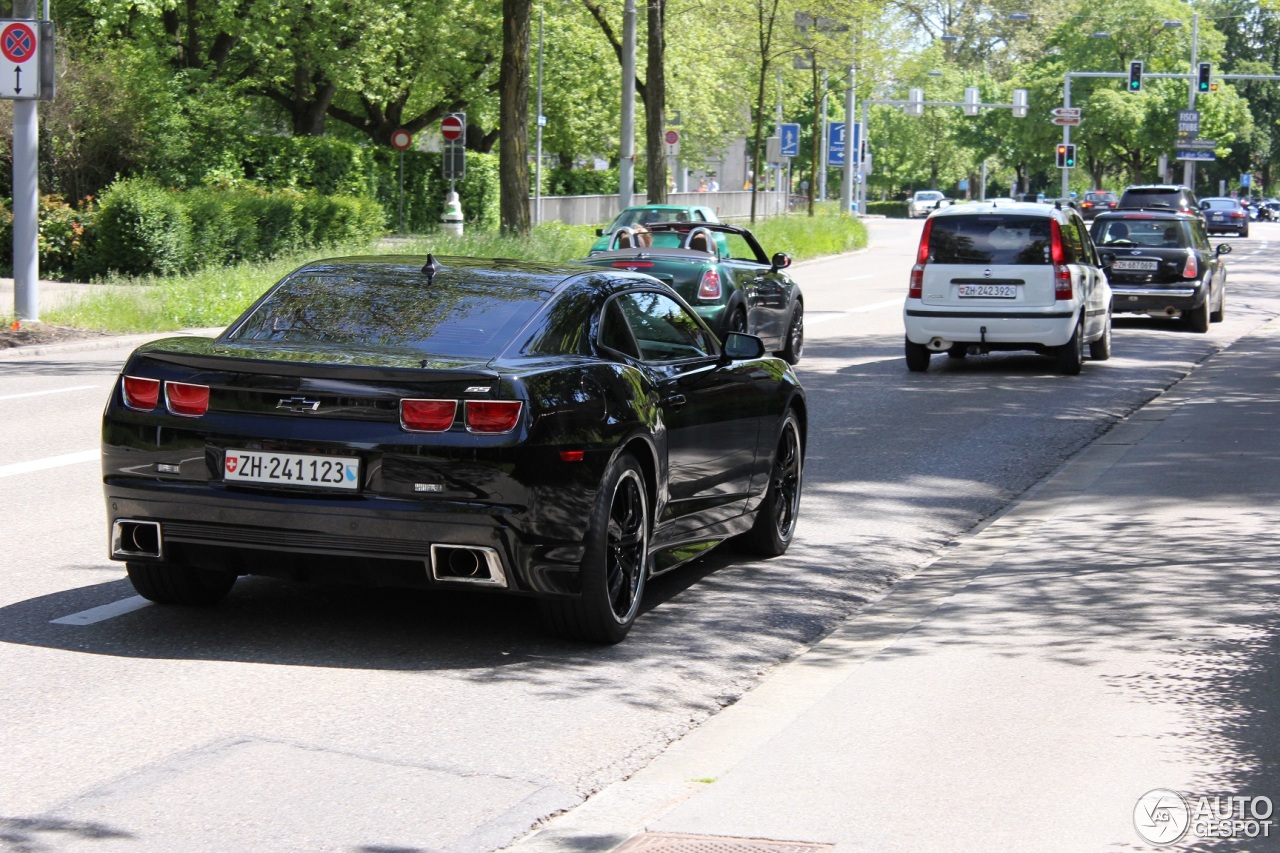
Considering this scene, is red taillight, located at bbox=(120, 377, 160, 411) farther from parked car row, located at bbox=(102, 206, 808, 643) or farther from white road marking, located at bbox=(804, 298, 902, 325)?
white road marking, located at bbox=(804, 298, 902, 325)

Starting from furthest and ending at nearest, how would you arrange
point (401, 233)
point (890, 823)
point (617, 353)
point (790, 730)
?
point (401, 233) < point (617, 353) < point (790, 730) < point (890, 823)

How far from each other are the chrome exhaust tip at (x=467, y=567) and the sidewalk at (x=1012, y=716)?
0.98m

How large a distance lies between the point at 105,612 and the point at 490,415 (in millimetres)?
2010

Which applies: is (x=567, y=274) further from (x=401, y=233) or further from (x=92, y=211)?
(x=401, y=233)

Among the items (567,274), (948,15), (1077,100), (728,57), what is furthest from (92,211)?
(948,15)

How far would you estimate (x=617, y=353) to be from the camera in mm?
7523

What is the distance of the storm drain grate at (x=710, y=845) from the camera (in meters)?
4.76

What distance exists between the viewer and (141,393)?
22.7ft

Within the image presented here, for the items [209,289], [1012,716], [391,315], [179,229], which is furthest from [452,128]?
[1012,716]

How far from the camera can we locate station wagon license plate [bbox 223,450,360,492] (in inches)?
259

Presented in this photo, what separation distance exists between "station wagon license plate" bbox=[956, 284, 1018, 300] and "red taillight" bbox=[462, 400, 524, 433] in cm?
1285

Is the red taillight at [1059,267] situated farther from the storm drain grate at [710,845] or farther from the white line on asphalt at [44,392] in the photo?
the storm drain grate at [710,845]

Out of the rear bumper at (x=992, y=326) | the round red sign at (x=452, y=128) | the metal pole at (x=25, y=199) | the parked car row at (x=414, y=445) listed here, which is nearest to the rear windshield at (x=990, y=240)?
the rear bumper at (x=992, y=326)

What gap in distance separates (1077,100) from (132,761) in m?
106
